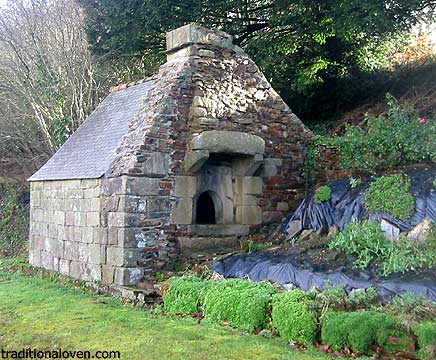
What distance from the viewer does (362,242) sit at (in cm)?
786

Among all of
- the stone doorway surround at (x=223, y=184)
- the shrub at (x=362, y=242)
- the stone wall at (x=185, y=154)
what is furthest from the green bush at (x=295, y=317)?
the stone doorway surround at (x=223, y=184)

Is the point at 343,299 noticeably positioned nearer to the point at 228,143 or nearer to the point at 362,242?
the point at 362,242

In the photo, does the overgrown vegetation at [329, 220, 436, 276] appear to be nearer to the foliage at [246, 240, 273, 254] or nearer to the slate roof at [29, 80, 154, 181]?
the foliage at [246, 240, 273, 254]

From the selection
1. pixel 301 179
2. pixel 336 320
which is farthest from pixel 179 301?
pixel 301 179

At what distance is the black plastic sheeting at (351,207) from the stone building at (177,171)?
1.13 meters

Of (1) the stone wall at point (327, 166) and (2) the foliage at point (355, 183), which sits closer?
(2) the foliage at point (355, 183)

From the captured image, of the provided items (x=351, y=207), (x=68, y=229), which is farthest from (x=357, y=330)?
(x=68, y=229)

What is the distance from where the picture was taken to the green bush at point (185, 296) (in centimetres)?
732

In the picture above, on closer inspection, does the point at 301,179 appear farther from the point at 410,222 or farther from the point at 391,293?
the point at 391,293

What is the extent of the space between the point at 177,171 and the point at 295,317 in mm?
4284

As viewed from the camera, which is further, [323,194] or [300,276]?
[323,194]

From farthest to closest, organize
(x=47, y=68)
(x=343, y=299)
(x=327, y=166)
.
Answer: (x=47, y=68) < (x=327, y=166) < (x=343, y=299)

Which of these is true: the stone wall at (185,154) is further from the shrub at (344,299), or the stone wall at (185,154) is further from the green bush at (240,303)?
the shrub at (344,299)

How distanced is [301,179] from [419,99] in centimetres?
490
